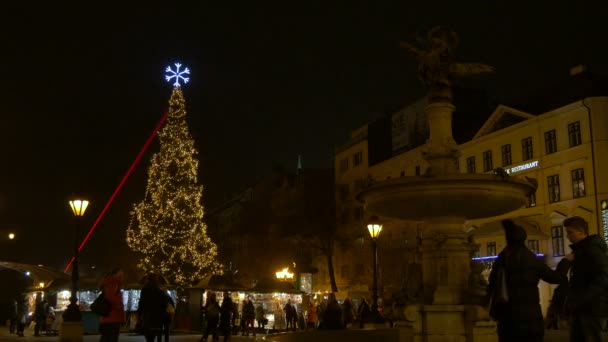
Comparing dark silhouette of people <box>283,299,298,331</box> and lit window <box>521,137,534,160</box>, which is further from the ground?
lit window <box>521,137,534,160</box>

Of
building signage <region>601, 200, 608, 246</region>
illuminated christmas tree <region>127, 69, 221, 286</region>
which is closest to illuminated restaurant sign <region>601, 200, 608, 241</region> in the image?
building signage <region>601, 200, 608, 246</region>

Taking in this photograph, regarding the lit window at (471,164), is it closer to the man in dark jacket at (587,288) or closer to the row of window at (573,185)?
the row of window at (573,185)

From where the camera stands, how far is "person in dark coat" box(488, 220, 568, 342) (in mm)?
6445

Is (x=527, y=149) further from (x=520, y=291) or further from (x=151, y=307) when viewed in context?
(x=520, y=291)

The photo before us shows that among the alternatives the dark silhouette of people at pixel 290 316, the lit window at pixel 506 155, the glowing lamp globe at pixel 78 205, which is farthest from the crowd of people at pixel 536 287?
the lit window at pixel 506 155

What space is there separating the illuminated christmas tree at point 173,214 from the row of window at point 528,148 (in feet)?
63.5

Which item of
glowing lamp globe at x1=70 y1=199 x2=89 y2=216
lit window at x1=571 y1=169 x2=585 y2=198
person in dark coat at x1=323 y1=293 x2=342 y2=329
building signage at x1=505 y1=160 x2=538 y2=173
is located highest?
building signage at x1=505 y1=160 x2=538 y2=173

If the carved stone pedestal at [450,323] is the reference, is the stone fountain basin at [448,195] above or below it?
above

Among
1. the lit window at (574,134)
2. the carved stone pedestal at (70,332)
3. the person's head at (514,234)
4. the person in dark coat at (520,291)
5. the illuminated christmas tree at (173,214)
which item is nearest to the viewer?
the person in dark coat at (520,291)

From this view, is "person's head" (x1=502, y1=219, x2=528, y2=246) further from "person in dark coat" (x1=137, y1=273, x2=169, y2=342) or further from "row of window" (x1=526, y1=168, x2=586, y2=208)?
"row of window" (x1=526, y1=168, x2=586, y2=208)

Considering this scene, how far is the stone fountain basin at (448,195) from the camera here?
14.1 m

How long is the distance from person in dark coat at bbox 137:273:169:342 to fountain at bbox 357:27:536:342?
4838 mm

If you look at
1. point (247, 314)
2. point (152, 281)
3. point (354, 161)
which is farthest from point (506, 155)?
point (152, 281)

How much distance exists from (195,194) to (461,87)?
85.3 ft
